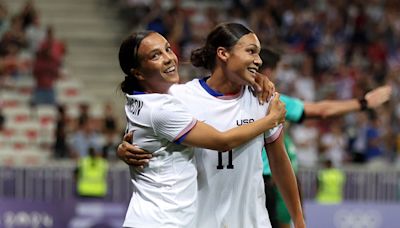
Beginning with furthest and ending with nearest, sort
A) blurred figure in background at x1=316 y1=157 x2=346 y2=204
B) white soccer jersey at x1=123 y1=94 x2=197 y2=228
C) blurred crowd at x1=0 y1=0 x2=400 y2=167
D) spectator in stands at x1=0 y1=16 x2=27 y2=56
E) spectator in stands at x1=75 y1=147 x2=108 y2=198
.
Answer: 1. spectator in stands at x1=0 y1=16 x2=27 y2=56
2. blurred crowd at x1=0 y1=0 x2=400 y2=167
3. blurred figure in background at x1=316 y1=157 x2=346 y2=204
4. spectator in stands at x1=75 y1=147 x2=108 y2=198
5. white soccer jersey at x1=123 y1=94 x2=197 y2=228

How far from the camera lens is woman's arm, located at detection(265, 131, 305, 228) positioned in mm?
5586

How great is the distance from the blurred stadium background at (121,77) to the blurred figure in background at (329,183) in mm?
119

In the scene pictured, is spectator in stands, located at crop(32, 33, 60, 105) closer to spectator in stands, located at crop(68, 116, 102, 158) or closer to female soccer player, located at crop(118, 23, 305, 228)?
spectator in stands, located at crop(68, 116, 102, 158)

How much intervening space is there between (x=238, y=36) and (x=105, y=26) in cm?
1452

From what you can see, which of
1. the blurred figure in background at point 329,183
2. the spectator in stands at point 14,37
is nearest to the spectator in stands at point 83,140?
the spectator in stands at point 14,37

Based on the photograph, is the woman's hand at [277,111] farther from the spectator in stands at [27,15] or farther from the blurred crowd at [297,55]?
the spectator in stands at [27,15]

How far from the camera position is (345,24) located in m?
19.8

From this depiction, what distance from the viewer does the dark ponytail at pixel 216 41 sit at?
5.49 metres

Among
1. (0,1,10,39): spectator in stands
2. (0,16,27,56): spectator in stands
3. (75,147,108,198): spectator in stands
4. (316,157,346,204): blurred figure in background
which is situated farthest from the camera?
(0,1,10,39): spectator in stands

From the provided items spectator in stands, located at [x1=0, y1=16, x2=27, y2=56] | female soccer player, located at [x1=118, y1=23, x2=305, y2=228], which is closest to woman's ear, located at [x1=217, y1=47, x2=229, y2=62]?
female soccer player, located at [x1=118, y1=23, x2=305, y2=228]

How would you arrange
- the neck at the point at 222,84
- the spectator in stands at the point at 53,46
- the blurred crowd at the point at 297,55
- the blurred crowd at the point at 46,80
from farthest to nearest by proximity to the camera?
the spectator in stands at the point at 53,46, the blurred crowd at the point at 297,55, the blurred crowd at the point at 46,80, the neck at the point at 222,84

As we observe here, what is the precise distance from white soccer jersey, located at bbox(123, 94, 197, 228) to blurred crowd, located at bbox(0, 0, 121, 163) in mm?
10193

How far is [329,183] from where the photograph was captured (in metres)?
15.1

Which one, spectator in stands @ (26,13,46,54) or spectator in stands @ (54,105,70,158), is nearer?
spectator in stands @ (54,105,70,158)
